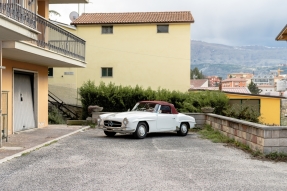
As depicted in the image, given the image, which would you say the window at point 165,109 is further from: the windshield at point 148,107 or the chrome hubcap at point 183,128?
the chrome hubcap at point 183,128

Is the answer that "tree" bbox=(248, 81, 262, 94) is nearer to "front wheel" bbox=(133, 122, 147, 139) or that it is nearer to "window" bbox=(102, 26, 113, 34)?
"window" bbox=(102, 26, 113, 34)

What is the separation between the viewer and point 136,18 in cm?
3164

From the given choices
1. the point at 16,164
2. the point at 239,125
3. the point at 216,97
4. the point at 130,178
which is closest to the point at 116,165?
the point at 130,178

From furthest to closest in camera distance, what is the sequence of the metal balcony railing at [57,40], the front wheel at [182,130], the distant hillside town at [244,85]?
the distant hillside town at [244,85], the front wheel at [182,130], the metal balcony railing at [57,40]

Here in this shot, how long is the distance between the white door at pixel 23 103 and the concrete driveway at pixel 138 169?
5350mm

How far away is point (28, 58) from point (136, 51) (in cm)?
1694

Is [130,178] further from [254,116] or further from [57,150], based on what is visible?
[254,116]

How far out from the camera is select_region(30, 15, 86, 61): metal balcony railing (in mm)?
15156

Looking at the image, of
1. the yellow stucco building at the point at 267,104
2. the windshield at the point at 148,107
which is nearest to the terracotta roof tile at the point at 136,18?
the yellow stucco building at the point at 267,104

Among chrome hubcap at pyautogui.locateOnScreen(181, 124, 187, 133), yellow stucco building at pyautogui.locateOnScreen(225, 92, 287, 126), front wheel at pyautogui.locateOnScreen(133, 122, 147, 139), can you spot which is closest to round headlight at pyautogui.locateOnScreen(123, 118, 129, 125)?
front wheel at pyautogui.locateOnScreen(133, 122, 147, 139)

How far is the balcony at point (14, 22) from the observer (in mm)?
→ 9641

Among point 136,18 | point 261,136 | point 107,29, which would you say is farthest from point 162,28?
point 261,136

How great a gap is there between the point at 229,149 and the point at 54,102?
19.9 metres

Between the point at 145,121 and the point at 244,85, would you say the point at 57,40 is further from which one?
the point at 244,85
